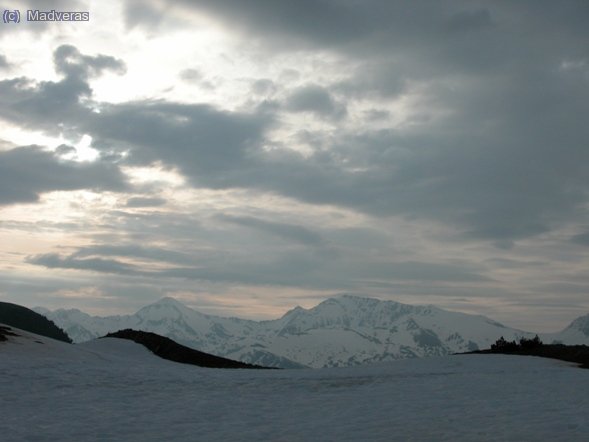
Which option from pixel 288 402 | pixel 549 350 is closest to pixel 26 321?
pixel 549 350

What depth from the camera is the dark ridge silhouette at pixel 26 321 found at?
323ft

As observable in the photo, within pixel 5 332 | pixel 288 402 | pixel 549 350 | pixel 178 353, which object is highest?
pixel 549 350

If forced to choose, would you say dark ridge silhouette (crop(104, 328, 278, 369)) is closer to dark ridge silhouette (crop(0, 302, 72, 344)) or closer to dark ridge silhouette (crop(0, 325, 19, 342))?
dark ridge silhouette (crop(0, 325, 19, 342))

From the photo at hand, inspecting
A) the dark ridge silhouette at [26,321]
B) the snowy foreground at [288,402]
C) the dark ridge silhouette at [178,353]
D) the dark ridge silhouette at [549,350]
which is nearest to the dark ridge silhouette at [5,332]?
the snowy foreground at [288,402]

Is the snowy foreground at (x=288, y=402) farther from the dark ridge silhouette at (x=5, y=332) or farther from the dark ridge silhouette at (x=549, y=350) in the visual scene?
the dark ridge silhouette at (x=549, y=350)

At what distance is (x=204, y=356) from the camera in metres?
50.3

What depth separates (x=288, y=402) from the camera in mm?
23109

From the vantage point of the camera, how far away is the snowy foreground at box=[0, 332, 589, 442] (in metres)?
17.5

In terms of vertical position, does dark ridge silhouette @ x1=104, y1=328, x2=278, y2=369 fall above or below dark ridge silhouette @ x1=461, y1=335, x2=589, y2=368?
below

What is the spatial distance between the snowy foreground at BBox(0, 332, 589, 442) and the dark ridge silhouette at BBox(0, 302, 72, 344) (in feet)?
233

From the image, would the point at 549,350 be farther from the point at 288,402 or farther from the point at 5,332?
the point at 5,332

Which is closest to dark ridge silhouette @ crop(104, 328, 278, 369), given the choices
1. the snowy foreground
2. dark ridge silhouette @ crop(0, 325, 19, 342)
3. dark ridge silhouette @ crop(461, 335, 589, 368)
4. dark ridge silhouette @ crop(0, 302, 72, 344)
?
dark ridge silhouette @ crop(0, 325, 19, 342)

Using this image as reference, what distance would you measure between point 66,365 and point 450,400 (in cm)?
1905

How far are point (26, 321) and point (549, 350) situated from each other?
8706cm
